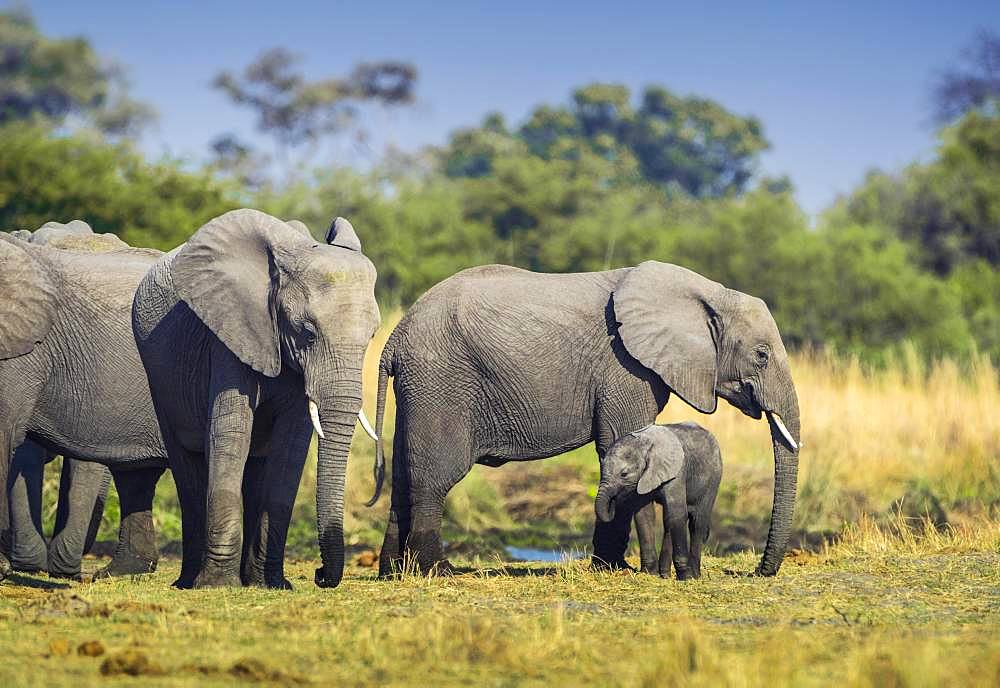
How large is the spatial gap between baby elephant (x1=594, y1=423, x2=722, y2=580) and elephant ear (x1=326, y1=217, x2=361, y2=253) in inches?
88.3

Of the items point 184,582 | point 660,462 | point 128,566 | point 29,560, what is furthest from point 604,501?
point 29,560

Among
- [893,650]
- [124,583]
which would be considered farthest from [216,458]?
[893,650]

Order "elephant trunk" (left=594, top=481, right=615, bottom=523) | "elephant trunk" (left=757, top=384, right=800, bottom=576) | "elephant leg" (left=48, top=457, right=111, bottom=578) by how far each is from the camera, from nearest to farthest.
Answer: "elephant trunk" (left=594, top=481, right=615, bottom=523) → "elephant trunk" (left=757, top=384, right=800, bottom=576) → "elephant leg" (left=48, top=457, right=111, bottom=578)

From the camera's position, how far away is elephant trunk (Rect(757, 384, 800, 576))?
10.8 m

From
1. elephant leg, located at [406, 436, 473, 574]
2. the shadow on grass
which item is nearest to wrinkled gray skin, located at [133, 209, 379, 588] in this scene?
the shadow on grass

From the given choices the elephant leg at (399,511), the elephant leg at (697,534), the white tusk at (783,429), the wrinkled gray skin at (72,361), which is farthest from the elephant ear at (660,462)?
the wrinkled gray skin at (72,361)

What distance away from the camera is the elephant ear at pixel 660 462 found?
411 inches

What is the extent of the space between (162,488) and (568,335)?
6.19 m

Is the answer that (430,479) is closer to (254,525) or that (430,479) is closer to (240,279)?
(254,525)

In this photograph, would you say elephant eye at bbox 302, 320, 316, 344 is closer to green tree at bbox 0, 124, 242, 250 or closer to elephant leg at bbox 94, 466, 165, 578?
elephant leg at bbox 94, 466, 165, 578

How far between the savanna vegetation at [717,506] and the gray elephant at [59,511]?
501mm

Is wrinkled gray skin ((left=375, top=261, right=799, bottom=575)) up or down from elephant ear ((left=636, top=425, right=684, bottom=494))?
up

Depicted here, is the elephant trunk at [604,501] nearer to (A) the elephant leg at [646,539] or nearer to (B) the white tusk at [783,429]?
(A) the elephant leg at [646,539]

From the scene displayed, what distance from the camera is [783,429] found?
1137cm
